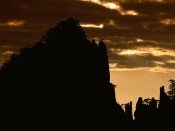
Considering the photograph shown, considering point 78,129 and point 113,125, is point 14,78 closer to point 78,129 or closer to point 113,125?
point 78,129

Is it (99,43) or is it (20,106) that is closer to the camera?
(20,106)

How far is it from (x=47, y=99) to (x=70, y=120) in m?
3.33

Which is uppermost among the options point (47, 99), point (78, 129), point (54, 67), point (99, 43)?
point (99, 43)

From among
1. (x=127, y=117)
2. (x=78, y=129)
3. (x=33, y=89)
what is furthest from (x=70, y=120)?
(x=127, y=117)

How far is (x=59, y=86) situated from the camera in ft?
167

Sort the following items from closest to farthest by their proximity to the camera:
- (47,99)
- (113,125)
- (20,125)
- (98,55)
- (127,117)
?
(20,125) < (47,99) < (113,125) < (98,55) < (127,117)

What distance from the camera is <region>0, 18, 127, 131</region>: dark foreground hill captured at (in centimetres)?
4794

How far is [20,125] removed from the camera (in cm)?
4638

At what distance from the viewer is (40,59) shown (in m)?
50.8

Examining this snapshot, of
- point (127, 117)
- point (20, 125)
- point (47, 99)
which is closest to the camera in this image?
point (20, 125)

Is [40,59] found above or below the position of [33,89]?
above

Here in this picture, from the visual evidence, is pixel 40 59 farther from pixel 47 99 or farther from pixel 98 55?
pixel 98 55

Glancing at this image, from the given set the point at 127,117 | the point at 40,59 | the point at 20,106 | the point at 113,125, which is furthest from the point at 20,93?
the point at 127,117

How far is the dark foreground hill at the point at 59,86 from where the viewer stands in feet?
157
